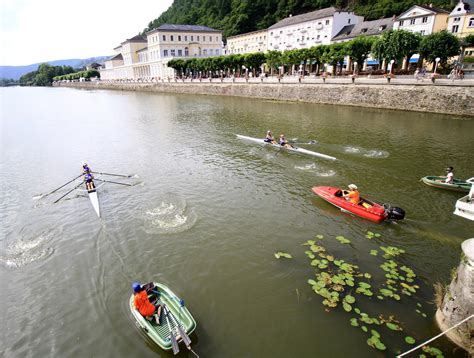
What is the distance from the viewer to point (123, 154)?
93.3 ft

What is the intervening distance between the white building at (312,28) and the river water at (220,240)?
5839 centimetres

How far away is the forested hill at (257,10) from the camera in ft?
281

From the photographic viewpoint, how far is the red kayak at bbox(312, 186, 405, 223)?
48.2ft

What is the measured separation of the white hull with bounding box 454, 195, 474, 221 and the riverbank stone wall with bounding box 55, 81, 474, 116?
27734 millimetres

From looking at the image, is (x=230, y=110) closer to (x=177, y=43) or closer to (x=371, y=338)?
(x=371, y=338)

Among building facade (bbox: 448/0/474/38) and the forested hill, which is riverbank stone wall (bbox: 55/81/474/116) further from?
the forested hill

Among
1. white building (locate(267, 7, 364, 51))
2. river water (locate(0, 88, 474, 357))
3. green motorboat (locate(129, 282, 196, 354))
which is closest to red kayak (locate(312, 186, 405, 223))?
river water (locate(0, 88, 474, 357))

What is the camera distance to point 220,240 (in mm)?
14047

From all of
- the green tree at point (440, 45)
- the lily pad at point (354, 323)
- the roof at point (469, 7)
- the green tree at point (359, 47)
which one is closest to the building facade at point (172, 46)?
the green tree at point (359, 47)

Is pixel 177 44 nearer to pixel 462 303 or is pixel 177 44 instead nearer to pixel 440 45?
pixel 440 45

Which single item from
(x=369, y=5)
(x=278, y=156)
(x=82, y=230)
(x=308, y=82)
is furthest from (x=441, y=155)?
(x=369, y=5)

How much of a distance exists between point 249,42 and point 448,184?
348 ft

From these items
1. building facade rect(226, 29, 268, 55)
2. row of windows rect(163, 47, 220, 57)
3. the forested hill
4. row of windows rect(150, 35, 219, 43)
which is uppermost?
the forested hill

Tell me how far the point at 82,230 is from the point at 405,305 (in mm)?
14749
